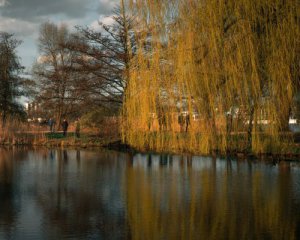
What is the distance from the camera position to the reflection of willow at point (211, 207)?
7.15m

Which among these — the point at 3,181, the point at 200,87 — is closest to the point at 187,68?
the point at 200,87

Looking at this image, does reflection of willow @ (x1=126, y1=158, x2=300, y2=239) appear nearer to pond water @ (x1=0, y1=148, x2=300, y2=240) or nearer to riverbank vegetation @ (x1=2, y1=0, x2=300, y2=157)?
pond water @ (x1=0, y1=148, x2=300, y2=240)

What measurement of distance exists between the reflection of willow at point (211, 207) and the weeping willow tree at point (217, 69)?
1.55m

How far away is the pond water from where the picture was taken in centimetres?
721

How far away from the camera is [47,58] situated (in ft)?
149

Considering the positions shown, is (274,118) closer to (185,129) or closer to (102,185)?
(185,129)

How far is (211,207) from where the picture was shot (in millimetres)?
9062

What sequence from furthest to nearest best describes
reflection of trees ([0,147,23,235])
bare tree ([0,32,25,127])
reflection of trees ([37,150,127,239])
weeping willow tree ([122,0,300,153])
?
bare tree ([0,32,25,127])
weeping willow tree ([122,0,300,153])
reflection of trees ([0,147,23,235])
reflection of trees ([37,150,127,239])

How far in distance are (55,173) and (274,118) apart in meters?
7.09

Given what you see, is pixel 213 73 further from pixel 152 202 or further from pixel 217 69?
pixel 152 202

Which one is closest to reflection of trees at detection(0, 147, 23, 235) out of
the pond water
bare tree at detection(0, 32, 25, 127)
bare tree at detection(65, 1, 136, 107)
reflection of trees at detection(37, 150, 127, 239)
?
the pond water

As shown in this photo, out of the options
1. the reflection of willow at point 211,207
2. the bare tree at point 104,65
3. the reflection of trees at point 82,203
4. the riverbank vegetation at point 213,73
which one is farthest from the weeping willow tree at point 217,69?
the bare tree at point 104,65

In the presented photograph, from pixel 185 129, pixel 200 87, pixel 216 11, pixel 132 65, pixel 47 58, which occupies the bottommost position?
pixel 185 129

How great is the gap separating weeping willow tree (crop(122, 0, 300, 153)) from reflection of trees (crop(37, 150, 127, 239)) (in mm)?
2595
